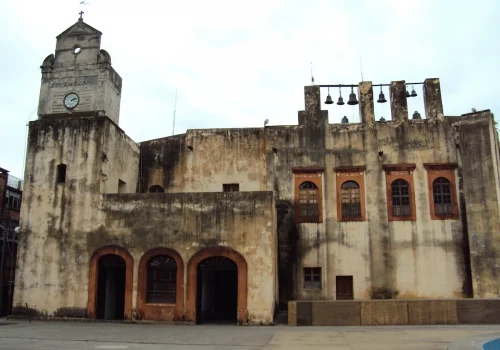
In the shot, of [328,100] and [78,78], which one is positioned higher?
[78,78]

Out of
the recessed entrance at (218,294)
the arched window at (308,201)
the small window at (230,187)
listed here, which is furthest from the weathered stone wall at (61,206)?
the arched window at (308,201)

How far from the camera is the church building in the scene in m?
18.2

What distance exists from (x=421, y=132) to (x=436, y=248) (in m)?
5.28

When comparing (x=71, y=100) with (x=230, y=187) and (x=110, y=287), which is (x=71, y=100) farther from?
(x=110, y=287)

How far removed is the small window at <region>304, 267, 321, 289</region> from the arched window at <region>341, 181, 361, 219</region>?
8.81ft

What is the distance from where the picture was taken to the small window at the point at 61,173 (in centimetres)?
1973

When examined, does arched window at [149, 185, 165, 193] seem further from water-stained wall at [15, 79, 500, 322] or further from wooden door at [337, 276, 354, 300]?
wooden door at [337, 276, 354, 300]

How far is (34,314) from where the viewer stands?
18453 millimetres

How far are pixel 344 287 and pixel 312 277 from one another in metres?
1.44

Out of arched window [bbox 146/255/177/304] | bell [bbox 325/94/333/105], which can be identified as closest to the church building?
arched window [bbox 146/255/177/304]

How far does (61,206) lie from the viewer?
19.3 metres

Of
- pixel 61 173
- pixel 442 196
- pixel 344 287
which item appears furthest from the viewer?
pixel 442 196

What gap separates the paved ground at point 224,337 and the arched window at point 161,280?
4.98ft

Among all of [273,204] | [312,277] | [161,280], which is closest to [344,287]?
[312,277]
